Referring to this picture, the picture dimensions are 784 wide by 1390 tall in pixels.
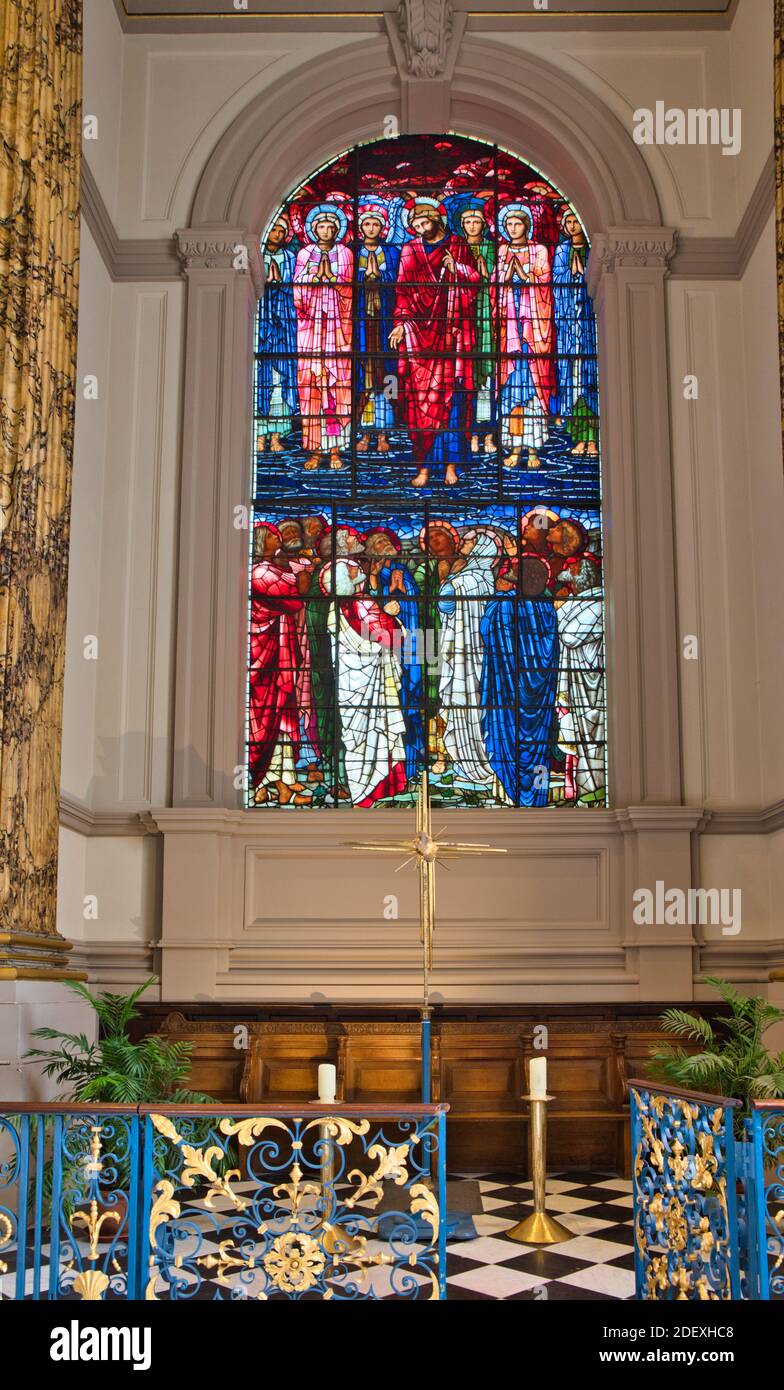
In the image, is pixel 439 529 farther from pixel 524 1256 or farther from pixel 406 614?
pixel 524 1256

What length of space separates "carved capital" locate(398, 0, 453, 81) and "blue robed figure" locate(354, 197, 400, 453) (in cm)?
100

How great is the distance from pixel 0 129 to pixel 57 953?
173 inches

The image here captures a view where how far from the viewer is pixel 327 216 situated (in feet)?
33.8

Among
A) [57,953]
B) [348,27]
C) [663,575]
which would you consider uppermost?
[348,27]

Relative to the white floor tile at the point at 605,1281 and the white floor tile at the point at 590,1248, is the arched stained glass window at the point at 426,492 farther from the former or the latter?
the white floor tile at the point at 605,1281

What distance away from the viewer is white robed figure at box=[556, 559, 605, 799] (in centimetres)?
934

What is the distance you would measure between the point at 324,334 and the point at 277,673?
8.72 ft

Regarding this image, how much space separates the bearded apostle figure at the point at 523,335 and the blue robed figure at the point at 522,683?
1036 millimetres

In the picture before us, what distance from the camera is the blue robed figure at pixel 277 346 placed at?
994cm

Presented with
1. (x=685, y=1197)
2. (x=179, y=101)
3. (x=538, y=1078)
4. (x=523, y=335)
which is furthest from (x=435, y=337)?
(x=685, y=1197)

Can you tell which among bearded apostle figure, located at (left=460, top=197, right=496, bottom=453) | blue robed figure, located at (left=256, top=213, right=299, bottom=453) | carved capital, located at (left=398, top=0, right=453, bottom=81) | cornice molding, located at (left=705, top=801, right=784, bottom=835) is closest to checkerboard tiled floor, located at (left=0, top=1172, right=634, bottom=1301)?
cornice molding, located at (left=705, top=801, right=784, bottom=835)

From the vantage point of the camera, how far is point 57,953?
7184 mm
